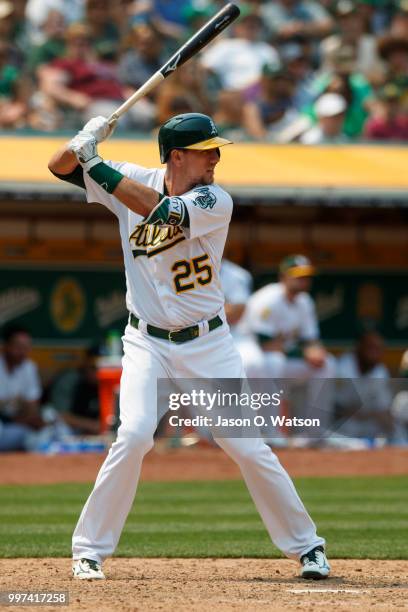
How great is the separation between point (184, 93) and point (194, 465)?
345 centimetres

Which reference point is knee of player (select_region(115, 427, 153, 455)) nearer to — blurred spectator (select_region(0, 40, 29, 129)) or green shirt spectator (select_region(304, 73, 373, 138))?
blurred spectator (select_region(0, 40, 29, 129))

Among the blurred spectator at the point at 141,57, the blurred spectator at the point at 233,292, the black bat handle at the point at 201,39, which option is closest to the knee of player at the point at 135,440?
the black bat handle at the point at 201,39

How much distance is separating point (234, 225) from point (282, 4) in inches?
133

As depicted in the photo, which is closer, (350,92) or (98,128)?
(98,128)

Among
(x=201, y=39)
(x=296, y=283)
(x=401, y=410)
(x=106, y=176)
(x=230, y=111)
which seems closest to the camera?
(x=106, y=176)

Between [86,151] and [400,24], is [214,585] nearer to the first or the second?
[86,151]

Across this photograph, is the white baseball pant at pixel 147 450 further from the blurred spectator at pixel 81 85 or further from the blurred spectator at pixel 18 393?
the blurred spectator at pixel 81 85

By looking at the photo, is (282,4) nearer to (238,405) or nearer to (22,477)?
(22,477)

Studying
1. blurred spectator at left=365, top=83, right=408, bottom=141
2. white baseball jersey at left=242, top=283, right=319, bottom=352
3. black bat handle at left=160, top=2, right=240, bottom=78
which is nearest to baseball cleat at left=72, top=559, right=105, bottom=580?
black bat handle at left=160, top=2, right=240, bottom=78

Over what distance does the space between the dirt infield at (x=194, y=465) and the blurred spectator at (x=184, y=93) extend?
9.97ft

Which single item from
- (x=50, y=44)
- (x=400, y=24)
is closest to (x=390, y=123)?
(x=400, y=24)

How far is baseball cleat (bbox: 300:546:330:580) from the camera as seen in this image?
16.5 ft

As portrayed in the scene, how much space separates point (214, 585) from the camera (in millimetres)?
4938

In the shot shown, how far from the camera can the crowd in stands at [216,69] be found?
11750mm
